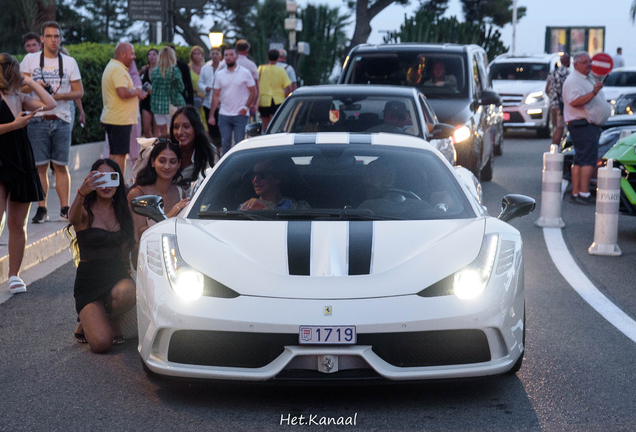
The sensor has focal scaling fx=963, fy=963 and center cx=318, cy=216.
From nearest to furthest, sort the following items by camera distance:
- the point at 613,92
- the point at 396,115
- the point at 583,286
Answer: the point at 583,286 < the point at 396,115 < the point at 613,92

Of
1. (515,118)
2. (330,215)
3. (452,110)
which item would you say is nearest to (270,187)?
(330,215)

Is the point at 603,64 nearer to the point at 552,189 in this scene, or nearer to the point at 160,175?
the point at 552,189

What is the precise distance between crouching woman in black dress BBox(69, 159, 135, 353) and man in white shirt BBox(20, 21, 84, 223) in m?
4.11

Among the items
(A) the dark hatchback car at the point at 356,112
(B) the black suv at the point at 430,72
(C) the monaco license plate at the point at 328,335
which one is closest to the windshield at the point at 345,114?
(A) the dark hatchback car at the point at 356,112

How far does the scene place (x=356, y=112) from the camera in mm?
9773

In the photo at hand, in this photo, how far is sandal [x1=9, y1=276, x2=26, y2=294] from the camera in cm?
730

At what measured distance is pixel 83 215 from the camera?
5.94 meters

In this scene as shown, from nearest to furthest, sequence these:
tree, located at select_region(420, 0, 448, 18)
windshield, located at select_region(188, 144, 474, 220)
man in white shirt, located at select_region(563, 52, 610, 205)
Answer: windshield, located at select_region(188, 144, 474, 220) < man in white shirt, located at select_region(563, 52, 610, 205) < tree, located at select_region(420, 0, 448, 18)

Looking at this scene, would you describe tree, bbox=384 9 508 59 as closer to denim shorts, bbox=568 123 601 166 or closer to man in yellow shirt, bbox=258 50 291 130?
man in yellow shirt, bbox=258 50 291 130

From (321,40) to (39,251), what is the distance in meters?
39.3

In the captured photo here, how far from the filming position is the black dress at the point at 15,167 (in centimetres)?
730

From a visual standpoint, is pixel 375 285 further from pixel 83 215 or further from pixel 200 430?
pixel 83 215

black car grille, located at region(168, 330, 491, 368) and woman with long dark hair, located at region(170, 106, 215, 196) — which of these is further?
woman with long dark hair, located at region(170, 106, 215, 196)

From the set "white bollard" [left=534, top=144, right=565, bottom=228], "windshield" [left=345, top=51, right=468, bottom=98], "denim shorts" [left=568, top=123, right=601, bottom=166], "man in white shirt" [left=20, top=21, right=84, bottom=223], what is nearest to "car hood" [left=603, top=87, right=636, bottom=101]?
"windshield" [left=345, top=51, right=468, bottom=98]
